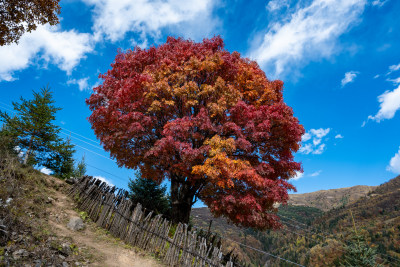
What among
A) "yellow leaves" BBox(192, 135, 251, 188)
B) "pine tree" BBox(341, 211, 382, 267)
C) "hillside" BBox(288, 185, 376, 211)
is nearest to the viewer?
"yellow leaves" BBox(192, 135, 251, 188)

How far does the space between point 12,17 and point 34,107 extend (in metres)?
8.22

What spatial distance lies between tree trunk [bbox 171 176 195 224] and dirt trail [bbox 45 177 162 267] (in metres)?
3.60


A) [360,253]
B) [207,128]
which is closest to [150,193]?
[207,128]

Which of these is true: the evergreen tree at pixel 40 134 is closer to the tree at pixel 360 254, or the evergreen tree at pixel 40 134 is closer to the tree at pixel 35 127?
the tree at pixel 35 127

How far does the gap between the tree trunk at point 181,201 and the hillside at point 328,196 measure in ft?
408

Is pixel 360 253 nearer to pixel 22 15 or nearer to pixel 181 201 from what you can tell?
pixel 181 201

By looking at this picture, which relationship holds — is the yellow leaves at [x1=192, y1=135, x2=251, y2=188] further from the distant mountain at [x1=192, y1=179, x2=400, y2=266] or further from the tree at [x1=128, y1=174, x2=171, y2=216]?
the distant mountain at [x1=192, y1=179, x2=400, y2=266]

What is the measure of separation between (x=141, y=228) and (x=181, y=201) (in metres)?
3.62

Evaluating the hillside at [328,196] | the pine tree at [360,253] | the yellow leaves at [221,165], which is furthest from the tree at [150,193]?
the hillside at [328,196]

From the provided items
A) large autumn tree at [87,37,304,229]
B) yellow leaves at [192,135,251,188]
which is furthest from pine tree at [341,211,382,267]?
yellow leaves at [192,135,251,188]

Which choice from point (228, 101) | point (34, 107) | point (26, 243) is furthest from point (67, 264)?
point (34, 107)

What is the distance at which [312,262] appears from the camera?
143 ft

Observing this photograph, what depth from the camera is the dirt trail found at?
23.1ft

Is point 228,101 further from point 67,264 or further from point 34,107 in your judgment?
point 34,107
